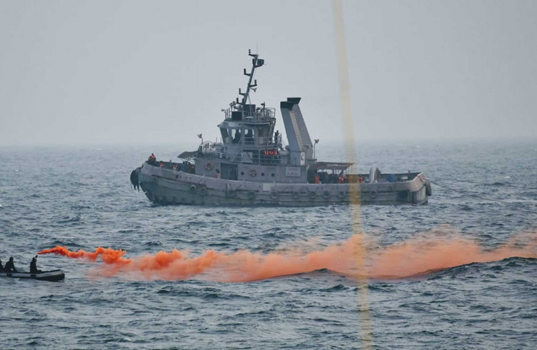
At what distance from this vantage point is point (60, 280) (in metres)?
39.8

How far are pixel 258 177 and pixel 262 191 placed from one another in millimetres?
1657

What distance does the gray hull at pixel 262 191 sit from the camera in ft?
226

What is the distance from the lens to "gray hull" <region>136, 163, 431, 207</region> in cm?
6888

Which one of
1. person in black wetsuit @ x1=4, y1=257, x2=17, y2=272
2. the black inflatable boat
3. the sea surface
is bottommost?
the sea surface

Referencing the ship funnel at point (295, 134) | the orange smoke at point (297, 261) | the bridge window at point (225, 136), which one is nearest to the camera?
the orange smoke at point (297, 261)

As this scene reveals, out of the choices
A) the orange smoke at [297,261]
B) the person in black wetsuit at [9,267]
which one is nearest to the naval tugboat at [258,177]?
the orange smoke at [297,261]

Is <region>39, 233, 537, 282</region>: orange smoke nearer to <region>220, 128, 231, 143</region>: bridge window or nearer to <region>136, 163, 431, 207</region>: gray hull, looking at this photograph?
<region>136, 163, 431, 207</region>: gray hull

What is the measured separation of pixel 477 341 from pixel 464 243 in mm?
23113

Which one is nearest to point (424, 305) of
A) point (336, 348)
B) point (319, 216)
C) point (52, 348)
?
point (336, 348)

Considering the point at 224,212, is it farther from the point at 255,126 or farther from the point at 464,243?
the point at 464,243

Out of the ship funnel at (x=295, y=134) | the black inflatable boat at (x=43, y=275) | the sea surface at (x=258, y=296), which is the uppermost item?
the ship funnel at (x=295, y=134)

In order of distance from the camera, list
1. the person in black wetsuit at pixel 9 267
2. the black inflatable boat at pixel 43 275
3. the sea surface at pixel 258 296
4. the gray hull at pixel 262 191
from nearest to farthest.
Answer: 1. the sea surface at pixel 258 296
2. the black inflatable boat at pixel 43 275
3. the person in black wetsuit at pixel 9 267
4. the gray hull at pixel 262 191

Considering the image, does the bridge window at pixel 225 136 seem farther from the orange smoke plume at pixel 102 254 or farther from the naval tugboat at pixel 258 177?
the orange smoke plume at pixel 102 254

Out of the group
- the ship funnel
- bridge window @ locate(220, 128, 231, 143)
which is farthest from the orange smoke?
bridge window @ locate(220, 128, 231, 143)
